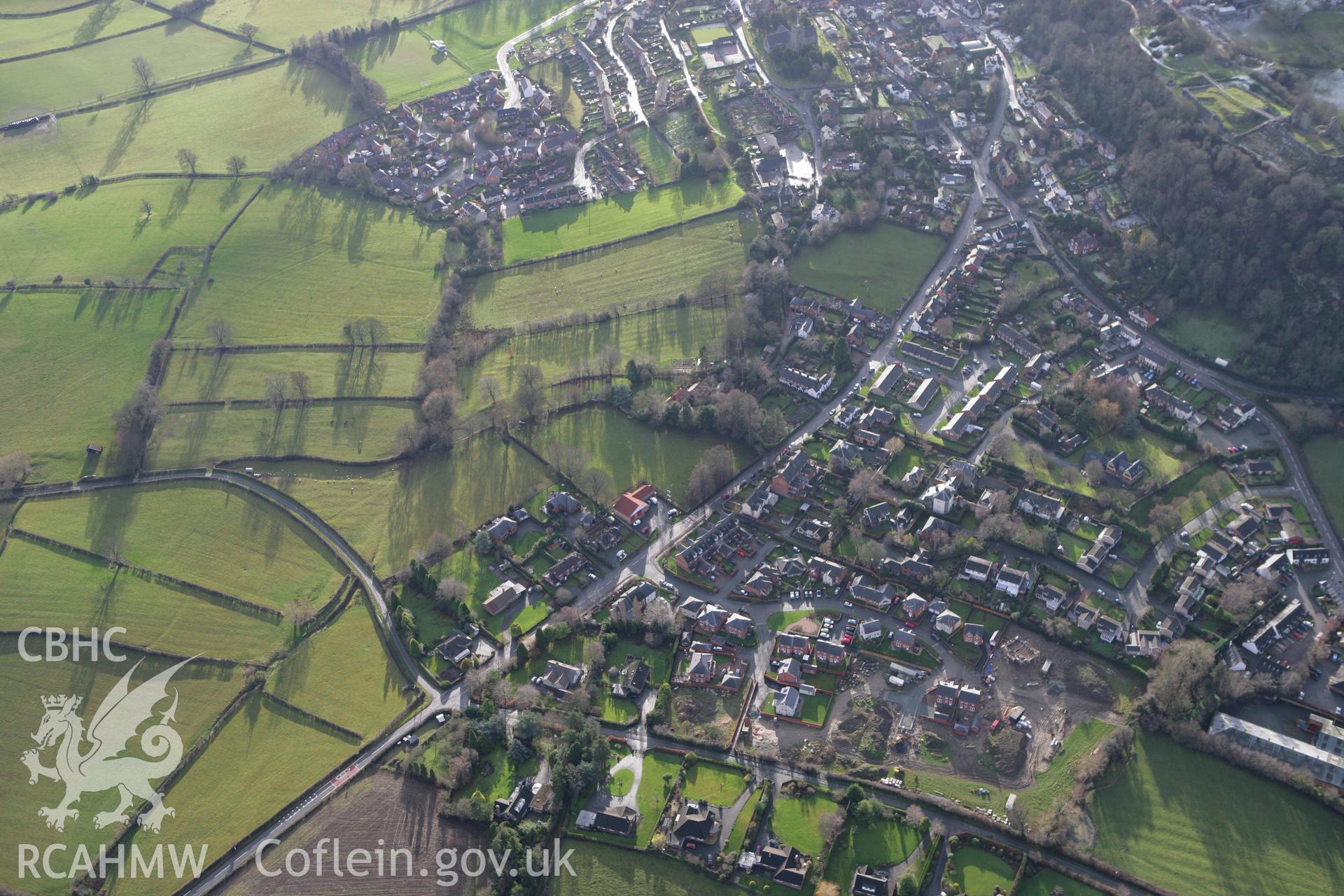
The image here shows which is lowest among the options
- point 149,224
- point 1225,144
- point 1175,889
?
point 1175,889

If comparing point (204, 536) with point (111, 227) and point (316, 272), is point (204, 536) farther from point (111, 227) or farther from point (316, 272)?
point (111, 227)

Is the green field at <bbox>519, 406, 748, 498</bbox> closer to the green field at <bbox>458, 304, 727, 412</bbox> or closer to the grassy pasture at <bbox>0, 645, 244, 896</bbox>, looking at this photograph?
the green field at <bbox>458, 304, 727, 412</bbox>

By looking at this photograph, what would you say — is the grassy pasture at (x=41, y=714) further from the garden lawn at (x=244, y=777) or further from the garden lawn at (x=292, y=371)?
the garden lawn at (x=292, y=371)

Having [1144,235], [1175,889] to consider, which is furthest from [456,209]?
[1175,889]

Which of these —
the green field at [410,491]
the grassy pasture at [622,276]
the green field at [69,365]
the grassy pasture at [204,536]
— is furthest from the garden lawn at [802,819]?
the green field at [69,365]

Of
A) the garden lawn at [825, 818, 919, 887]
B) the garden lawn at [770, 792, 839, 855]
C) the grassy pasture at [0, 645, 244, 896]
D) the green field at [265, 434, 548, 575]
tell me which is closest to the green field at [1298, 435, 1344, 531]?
the garden lawn at [825, 818, 919, 887]

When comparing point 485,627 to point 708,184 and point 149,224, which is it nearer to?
point 708,184
